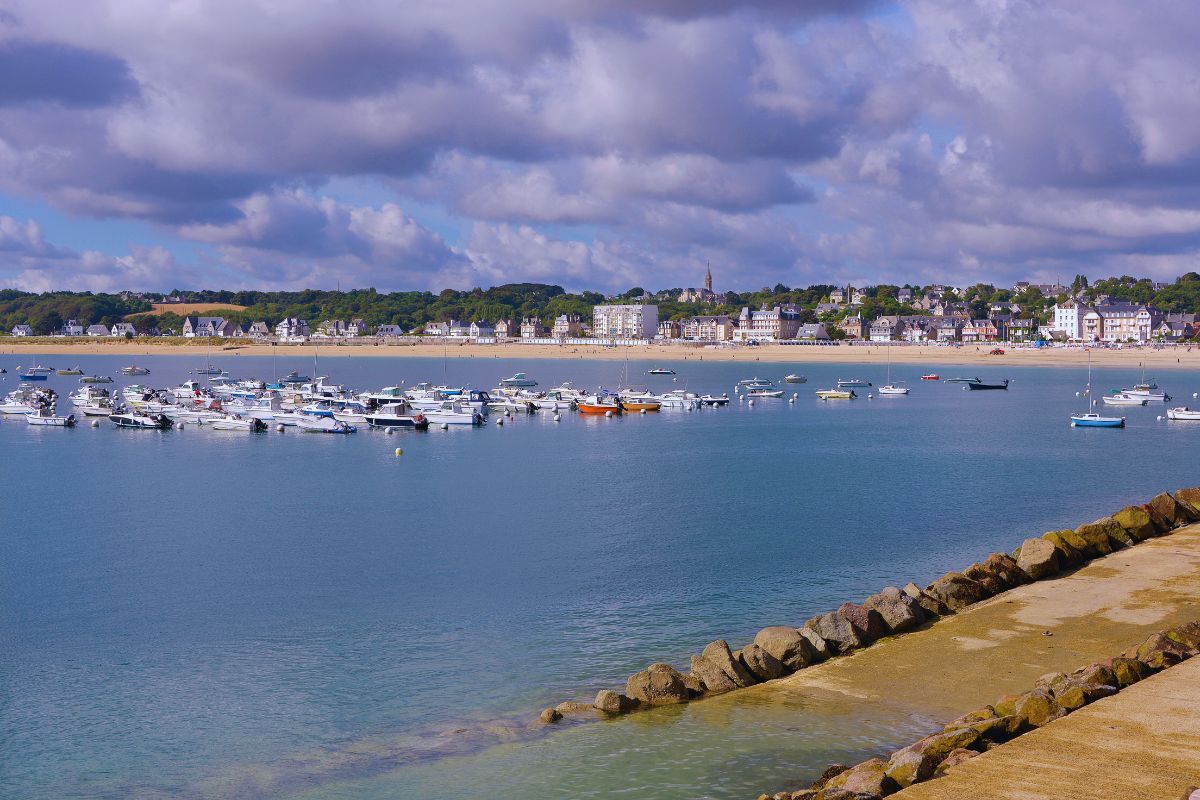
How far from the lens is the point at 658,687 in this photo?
52.5ft

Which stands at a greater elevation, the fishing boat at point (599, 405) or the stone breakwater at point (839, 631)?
the fishing boat at point (599, 405)

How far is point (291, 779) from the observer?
13.8 metres

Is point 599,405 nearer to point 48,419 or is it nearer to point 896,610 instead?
point 48,419

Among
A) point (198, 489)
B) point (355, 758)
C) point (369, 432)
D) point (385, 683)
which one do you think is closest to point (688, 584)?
point (385, 683)

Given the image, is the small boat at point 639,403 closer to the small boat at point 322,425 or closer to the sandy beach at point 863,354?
the small boat at point 322,425

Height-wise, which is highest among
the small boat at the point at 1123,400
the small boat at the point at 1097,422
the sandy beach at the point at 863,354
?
the sandy beach at the point at 863,354

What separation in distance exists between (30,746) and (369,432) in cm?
4721

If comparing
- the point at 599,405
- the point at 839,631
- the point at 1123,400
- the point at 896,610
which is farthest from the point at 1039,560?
the point at 1123,400

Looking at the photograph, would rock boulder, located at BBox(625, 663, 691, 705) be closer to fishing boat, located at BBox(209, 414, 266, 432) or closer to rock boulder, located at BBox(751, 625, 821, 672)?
rock boulder, located at BBox(751, 625, 821, 672)

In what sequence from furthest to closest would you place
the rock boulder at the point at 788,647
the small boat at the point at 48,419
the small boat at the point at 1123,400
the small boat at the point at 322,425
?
the small boat at the point at 1123,400 → the small boat at the point at 48,419 → the small boat at the point at 322,425 → the rock boulder at the point at 788,647

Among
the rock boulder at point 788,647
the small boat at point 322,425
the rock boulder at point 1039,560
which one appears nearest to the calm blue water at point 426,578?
the rock boulder at point 788,647

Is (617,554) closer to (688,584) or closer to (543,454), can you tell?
(688,584)

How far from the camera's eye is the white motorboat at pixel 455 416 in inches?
2557

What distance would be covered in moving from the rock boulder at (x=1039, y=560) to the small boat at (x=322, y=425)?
45.1 meters
